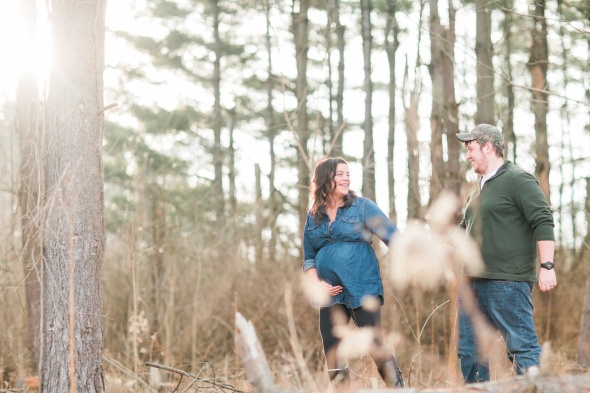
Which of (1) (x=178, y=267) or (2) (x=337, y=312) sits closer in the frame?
(2) (x=337, y=312)

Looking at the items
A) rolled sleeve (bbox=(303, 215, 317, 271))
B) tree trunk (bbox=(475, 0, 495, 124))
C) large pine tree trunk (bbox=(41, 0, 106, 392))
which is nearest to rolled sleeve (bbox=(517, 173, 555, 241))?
rolled sleeve (bbox=(303, 215, 317, 271))

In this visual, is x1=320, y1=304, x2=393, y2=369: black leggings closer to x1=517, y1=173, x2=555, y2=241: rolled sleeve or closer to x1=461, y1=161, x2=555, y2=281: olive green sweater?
x1=461, y1=161, x2=555, y2=281: olive green sweater

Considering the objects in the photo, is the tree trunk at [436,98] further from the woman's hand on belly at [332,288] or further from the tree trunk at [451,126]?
the woman's hand on belly at [332,288]

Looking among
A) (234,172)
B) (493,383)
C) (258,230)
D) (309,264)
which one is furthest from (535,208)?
(234,172)

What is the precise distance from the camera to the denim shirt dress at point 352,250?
451 cm

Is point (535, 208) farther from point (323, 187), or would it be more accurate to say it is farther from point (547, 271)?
point (323, 187)

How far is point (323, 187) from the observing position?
4.69 m

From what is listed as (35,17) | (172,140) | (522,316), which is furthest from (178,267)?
(172,140)

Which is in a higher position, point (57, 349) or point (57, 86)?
point (57, 86)

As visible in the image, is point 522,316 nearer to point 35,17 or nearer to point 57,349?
point 57,349

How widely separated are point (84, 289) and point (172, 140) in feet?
55.9

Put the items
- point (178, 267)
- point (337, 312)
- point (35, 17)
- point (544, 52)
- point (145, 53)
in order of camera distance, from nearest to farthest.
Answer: point (337, 312), point (35, 17), point (178, 267), point (544, 52), point (145, 53)

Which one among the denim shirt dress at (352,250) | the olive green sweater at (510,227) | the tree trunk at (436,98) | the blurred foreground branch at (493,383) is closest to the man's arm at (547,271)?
the olive green sweater at (510,227)

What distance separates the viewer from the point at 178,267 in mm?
8602
